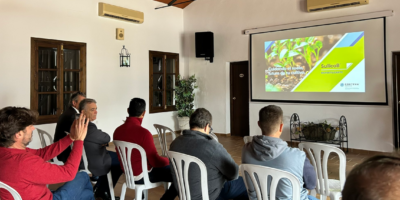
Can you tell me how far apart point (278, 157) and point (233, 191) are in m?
0.65

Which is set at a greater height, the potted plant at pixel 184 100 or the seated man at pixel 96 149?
the potted plant at pixel 184 100

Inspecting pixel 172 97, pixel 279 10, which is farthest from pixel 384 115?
pixel 172 97

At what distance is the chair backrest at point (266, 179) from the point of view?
175 centimetres

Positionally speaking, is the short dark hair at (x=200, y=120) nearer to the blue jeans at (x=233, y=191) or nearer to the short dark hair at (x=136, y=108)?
the blue jeans at (x=233, y=191)

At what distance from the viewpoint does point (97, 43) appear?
650 cm

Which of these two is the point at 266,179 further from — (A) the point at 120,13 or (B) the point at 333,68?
(A) the point at 120,13

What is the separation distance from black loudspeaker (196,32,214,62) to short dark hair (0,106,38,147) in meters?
6.19

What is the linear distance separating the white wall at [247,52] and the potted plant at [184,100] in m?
0.41

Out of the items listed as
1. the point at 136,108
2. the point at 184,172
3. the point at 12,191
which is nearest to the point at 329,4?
the point at 136,108

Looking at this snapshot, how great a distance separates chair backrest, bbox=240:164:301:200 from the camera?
175 cm

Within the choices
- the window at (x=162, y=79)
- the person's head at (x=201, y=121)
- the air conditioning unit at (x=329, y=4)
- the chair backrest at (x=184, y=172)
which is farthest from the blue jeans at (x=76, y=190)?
the air conditioning unit at (x=329, y=4)

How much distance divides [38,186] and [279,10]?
20.5 feet

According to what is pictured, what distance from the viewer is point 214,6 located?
7934mm

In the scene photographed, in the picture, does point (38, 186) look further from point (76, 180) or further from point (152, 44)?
point (152, 44)
